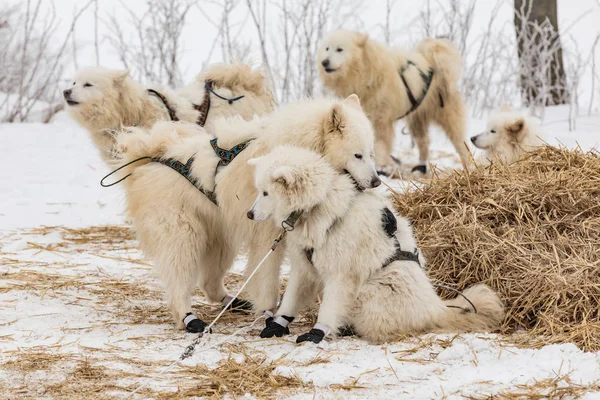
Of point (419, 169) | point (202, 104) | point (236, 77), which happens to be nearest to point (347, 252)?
point (202, 104)

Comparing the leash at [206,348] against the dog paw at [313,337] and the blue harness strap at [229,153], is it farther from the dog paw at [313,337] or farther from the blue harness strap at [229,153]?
the blue harness strap at [229,153]

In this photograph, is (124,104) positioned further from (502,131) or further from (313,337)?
(313,337)

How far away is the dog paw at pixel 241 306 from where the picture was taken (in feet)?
14.6

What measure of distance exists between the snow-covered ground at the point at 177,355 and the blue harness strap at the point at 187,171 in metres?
0.80

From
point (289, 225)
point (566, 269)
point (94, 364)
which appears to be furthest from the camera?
point (566, 269)

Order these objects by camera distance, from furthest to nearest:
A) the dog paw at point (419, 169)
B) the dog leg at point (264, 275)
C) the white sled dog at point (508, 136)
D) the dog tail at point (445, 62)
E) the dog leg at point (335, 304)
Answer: the dog paw at point (419, 169) < the dog tail at point (445, 62) < the white sled dog at point (508, 136) < the dog leg at point (264, 275) < the dog leg at point (335, 304)

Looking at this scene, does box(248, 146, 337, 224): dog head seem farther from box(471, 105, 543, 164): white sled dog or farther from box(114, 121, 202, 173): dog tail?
box(471, 105, 543, 164): white sled dog

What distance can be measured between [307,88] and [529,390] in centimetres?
953

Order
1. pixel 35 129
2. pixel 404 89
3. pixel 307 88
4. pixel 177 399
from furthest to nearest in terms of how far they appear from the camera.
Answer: pixel 307 88
pixel 35 129
pixel 404 89
pixel 177 399

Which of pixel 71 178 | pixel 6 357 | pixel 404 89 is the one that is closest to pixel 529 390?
pixel 6 357

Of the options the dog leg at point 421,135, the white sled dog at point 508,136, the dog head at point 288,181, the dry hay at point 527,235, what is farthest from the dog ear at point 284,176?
the dog leg at point 421,135

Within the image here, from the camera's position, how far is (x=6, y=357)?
3.22 metres

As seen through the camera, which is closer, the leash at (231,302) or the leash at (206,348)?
the leash at (206,348)

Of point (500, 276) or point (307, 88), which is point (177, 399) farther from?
point (307, 88)
